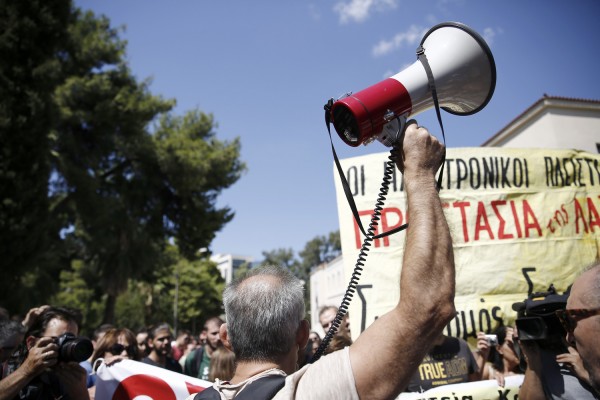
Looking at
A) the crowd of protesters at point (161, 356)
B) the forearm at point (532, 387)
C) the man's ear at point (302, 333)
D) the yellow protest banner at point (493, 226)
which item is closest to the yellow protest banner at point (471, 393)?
the crowd of protesters at point (161, 356)

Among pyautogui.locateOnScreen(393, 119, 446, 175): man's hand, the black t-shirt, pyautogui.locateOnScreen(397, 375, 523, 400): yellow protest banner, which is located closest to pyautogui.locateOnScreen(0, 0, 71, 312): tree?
the black t-shirt

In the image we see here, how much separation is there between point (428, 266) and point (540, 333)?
1612 mm

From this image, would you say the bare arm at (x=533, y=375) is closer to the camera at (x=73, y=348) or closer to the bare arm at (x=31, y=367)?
the camera at (x=73, y=348)

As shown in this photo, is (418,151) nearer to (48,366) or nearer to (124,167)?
(48,366)

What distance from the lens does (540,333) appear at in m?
2.27

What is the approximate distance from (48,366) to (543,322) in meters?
2.62

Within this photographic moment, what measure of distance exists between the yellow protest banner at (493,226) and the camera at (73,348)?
2.33 metres

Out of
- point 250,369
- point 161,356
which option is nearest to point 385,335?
point 250,369

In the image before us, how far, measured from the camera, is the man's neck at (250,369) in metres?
1.29

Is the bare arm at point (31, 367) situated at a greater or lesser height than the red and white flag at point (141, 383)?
greater

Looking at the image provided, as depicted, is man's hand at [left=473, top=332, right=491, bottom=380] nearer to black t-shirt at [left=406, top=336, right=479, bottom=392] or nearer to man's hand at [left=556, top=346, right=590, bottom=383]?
black t-shirt at [left=406, top=336, right=479, bottom=392]

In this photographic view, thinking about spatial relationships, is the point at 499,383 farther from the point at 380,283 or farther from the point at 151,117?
the point at 151,117

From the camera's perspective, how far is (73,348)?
227 cm

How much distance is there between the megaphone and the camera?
1.33m
